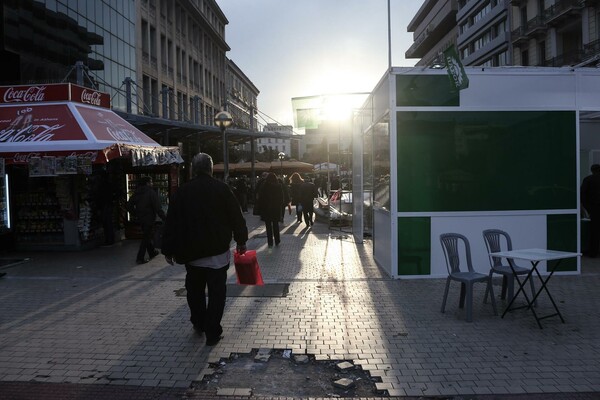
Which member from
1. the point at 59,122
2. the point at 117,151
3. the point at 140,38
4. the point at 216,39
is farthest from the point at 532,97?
the point at 216,39

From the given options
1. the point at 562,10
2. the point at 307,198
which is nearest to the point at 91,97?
the point at 307,198

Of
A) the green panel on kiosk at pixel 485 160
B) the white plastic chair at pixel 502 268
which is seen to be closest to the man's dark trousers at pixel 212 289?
the white plastic chair at pixel 502 268

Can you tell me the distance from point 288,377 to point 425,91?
5.30m

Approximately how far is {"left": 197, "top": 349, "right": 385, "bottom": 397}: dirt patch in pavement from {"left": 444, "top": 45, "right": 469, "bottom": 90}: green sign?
14.8ft

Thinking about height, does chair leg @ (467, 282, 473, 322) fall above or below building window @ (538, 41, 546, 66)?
below

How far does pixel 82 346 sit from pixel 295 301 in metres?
2.70

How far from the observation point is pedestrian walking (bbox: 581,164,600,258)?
10078 millimetres

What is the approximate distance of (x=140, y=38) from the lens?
112 feet

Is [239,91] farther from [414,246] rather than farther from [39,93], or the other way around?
[414,246]

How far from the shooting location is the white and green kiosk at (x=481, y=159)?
809 cm

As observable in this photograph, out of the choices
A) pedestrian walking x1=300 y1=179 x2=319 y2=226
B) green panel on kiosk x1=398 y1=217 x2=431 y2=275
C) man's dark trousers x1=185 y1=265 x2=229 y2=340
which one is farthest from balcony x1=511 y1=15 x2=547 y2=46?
man's dark trousers x1=185 y1=265 x2=229 y2=340

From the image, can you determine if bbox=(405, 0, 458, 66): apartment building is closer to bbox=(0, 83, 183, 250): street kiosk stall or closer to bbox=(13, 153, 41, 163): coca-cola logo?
bbox=(0, 83, 183, 250): street kiosk stall

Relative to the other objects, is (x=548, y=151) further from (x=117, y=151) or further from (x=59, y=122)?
(x=59, y=122)

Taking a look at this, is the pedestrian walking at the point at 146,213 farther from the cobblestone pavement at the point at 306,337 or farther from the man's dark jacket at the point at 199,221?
the man's dark jacket at the point at 199,221
